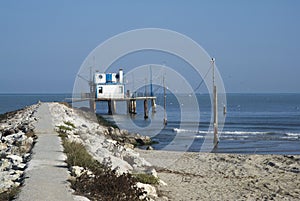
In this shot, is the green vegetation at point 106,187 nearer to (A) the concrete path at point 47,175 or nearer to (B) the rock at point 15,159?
(A) the concrete path at point 47,175

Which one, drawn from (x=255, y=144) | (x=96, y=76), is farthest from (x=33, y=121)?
(x=96, y=76)

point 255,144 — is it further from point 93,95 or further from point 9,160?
point 93,95

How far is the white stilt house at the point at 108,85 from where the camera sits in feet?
187

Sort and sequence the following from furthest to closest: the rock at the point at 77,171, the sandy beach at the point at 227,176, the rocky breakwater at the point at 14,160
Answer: the sandy beach at the point at 227,176, the rock at the point at 77,171, the rocky breakwater at the point at 14,160

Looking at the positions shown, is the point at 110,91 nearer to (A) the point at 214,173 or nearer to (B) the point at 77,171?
(A) the point at 214,173

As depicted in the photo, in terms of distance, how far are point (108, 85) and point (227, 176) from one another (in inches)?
1665

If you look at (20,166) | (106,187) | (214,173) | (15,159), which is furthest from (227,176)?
(106,187)

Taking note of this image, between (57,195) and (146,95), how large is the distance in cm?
5418

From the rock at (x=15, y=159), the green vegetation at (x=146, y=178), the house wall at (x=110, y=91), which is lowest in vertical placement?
the green vegetation at (x=146, y=178)

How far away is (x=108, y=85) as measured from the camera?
57.5m

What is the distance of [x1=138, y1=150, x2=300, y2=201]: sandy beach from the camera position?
499 inches

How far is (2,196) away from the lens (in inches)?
308

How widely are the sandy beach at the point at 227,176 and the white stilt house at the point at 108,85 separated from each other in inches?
1373

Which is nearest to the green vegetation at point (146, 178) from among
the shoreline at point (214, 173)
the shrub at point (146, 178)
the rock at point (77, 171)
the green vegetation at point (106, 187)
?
the shrub at point (146, 178)
